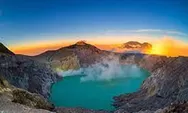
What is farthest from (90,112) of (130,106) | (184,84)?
(184,84)

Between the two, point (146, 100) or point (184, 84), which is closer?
point (184, 84)

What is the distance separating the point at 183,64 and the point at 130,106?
3346cm

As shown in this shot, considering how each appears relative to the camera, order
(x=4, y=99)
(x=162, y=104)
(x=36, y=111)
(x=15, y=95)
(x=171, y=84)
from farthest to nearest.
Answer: (x=171, y=84), (x=162, y=104), (x=15, y=95), (x=4, y=99), (x=36, y=111)

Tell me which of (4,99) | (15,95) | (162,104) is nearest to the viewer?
(4,99)

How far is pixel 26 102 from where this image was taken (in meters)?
57.9

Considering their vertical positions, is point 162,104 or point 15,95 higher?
point 15,95

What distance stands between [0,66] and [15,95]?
139 m

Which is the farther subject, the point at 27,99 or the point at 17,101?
the point at 27,99

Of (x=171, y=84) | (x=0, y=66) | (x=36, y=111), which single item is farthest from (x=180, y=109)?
(x=0, y=66)

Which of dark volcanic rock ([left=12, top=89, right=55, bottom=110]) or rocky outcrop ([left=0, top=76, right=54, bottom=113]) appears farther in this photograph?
dark volcanic rock ([left=12, top=89, right=55, bottom=110])

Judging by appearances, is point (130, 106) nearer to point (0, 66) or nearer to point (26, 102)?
point (0, 66)

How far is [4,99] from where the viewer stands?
51719 millimetres

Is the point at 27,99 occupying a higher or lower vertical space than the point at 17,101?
lower

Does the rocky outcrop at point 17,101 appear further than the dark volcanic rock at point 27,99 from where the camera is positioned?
No
